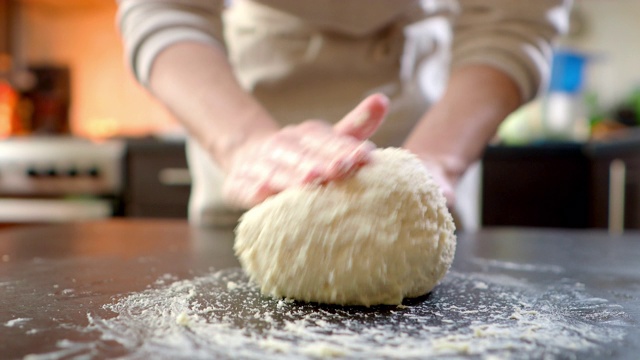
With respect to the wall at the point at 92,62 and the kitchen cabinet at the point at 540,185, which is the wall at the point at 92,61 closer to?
the wall at the point at 92,62

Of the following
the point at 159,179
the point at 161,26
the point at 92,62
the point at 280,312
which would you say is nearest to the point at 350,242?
the point at 280,312

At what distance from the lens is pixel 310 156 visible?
591mm

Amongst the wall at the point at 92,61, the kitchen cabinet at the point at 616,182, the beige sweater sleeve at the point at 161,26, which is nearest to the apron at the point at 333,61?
the beige sweater sleeve at the point at 161,26

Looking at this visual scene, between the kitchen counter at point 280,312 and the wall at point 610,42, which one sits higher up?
the wall at point 610,42

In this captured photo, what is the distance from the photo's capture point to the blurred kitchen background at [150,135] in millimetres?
2381

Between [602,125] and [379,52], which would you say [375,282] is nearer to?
[379,52]

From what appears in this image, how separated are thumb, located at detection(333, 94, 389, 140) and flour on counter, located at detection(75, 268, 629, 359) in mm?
183

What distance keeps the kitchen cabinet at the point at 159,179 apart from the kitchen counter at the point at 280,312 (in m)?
1.51

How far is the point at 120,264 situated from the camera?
0.76 metres

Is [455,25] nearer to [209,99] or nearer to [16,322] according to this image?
[209,99]

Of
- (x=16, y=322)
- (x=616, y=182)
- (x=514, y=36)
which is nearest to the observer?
(x=16, y=322)

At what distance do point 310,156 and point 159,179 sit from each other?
1.92 meters

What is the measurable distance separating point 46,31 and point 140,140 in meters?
1.34

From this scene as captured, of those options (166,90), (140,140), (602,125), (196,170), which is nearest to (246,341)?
(166,90)
